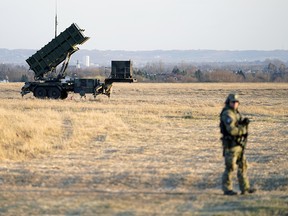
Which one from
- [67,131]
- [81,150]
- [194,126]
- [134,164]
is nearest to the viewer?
[134,164]

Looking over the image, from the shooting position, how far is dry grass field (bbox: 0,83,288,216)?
9.62 meters

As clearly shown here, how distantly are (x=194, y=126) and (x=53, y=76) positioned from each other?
46.9 feet

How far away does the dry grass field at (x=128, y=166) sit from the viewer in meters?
9.62

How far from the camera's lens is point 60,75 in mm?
33594

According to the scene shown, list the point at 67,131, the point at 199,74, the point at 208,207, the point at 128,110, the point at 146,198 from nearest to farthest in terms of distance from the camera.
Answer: the point at 208,207 < the point at 146,198 < the point at 67,131 < the point at 128,110 < the point at 199,74

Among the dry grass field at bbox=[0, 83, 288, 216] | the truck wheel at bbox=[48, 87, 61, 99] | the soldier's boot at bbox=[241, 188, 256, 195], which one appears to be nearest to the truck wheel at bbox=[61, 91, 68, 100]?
the truck wheel at bbox=[48, 87, 61, 99]

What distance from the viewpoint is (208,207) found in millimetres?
9516

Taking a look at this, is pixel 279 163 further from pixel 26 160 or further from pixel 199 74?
pixel 199 74

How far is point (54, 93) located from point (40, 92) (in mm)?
813

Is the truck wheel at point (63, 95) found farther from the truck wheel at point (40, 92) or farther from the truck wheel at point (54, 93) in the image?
the truck wheel at point (40, 92)

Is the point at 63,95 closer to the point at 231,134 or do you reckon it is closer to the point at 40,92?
the point at 40,92

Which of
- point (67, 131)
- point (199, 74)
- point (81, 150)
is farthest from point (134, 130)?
point (199, 74)

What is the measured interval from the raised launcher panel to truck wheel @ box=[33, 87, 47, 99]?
2.32 ft

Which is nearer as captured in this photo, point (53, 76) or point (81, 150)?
point (81, 150)
